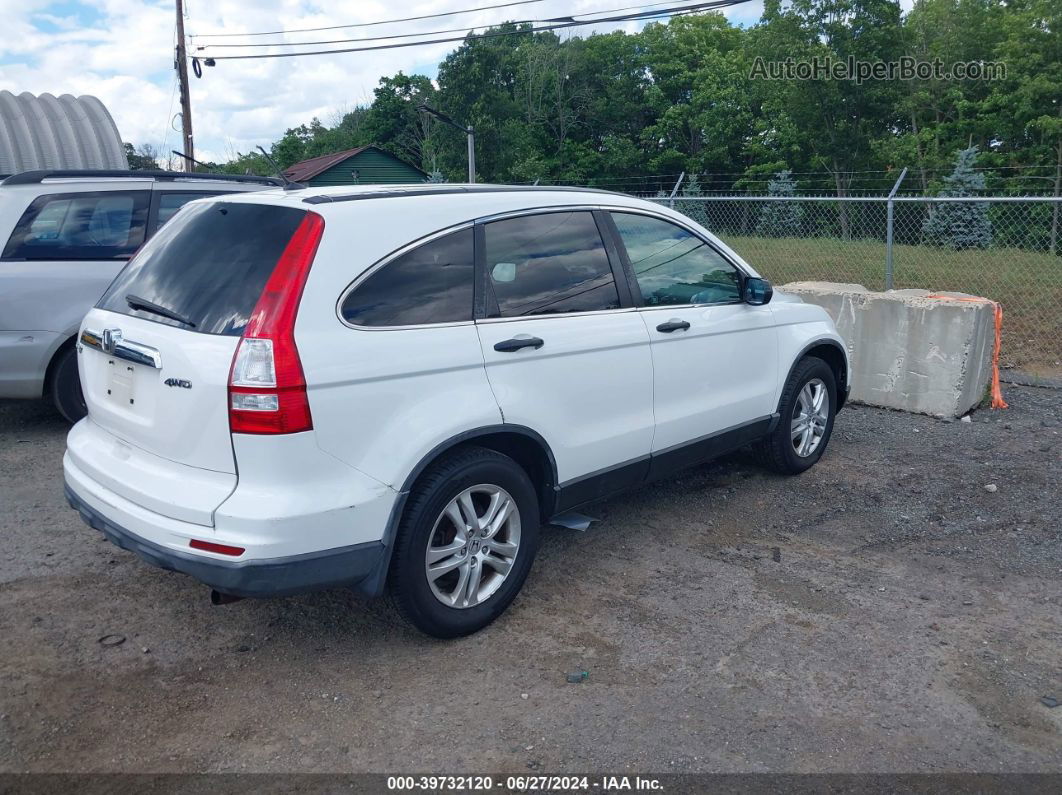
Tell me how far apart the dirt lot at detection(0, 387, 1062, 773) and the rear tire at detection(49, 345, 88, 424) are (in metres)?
1.41

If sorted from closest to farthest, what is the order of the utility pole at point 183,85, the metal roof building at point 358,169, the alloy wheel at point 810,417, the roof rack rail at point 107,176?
the alloy wheel at point 810,417 < the roof rack rail at point 107,176 < the utility pole at point 183,85 < the metal roof building at point 358,169

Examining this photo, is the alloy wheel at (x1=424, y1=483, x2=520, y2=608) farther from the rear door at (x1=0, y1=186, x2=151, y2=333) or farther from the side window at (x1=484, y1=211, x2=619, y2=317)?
the rear door at (x1=0, y1=186, x2=151, y2=333)

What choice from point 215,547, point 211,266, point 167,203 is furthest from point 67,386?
point 215,547

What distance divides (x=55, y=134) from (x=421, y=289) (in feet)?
44.0

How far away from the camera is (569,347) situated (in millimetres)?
4109

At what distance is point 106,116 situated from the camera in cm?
1563

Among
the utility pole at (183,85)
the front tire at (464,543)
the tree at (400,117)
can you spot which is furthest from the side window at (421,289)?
the tree at (400,117)

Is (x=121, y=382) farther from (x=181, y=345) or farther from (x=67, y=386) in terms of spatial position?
(x=67, y=386)

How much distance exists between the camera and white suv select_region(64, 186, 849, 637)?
3.23 metres

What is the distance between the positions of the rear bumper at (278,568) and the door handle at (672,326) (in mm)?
1907

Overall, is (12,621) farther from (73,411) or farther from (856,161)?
(856,161)

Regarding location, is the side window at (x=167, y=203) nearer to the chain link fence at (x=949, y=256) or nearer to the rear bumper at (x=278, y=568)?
the rear bumper at (x=278, y=568)

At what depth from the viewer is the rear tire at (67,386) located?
22.0 feet

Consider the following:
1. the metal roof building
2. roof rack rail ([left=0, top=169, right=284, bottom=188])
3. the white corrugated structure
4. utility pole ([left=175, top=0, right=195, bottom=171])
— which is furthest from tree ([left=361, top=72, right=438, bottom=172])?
roof rack rail ([left=0, top=169, right=284, bottom=188])
